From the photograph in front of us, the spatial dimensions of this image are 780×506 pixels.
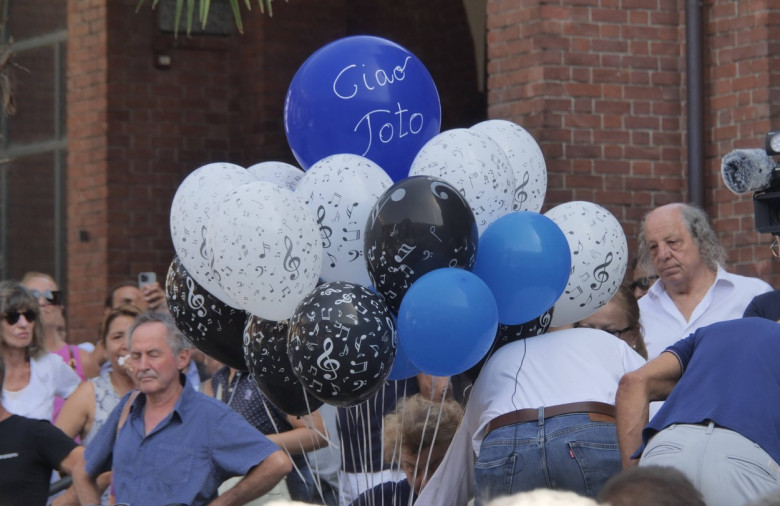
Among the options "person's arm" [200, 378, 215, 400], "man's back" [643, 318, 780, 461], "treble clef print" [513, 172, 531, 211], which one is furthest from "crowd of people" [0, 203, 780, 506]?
"treble clef print" [513, 172, 531, 211]

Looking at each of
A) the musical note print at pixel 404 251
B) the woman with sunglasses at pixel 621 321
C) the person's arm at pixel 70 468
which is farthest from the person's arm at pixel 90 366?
the musical note print at pixel 404 251

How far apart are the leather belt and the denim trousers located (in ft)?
1.57

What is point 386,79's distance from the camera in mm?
4980

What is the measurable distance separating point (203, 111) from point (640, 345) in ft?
17.5

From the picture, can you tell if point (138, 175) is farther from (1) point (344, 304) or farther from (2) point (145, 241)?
(1) point (344, 304)

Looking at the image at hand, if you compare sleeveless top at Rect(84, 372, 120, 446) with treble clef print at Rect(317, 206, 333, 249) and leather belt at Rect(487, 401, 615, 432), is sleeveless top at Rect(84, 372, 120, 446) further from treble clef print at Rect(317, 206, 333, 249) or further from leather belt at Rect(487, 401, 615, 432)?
leather belt at Rect(487, 401, 615, 432)

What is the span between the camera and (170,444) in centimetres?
564

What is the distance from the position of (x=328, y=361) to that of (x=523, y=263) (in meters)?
Answer: 0.73

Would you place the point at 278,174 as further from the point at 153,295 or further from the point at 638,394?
the point at 153,295

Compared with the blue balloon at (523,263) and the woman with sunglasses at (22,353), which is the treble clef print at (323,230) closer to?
the blue balloon at (523,263)

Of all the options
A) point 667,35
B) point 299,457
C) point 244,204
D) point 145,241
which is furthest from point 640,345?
point 145,241

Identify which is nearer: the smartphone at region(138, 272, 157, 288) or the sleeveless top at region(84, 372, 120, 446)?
the sleeveless top at region(84, 372, 120, 446)

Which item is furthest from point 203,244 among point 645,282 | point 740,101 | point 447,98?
point 447,98

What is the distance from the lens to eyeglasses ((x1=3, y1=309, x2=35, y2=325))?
6.95m
